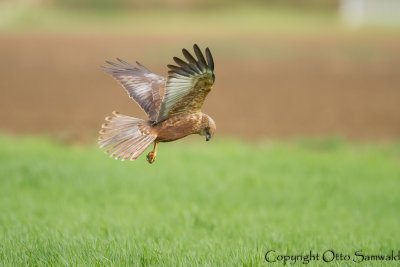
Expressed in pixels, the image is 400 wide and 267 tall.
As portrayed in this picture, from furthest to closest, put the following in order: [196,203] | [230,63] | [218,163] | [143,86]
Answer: [230,63], [218,163], [196,203], [143,86]

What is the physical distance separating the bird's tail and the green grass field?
3.28 ft

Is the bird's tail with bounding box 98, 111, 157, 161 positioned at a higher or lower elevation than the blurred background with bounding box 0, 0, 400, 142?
lower

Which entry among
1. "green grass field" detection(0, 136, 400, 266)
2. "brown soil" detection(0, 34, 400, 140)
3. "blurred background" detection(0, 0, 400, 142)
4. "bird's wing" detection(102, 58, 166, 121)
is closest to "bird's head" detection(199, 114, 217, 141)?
"bird's wing" detection(102, 58, 166, 121)

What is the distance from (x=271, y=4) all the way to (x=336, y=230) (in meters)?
56.7

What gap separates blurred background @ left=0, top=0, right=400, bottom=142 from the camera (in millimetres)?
17859

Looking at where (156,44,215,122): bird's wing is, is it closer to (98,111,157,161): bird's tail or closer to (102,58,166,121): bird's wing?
(98,111,157,161): bird's tail

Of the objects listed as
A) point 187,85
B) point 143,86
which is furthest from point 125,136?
point 143,86

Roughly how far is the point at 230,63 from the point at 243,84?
571 centimetres

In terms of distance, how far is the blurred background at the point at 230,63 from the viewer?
17.9 metres

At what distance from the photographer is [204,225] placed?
7.31 meters

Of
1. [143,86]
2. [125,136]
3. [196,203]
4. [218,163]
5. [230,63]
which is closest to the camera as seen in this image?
[125,136]

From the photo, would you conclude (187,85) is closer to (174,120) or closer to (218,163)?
(174,120)

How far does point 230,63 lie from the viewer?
29.9m

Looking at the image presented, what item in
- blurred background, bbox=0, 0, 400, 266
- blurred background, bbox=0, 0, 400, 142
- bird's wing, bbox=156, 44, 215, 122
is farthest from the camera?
blurred background, bbox=0, 0, 400, 142
